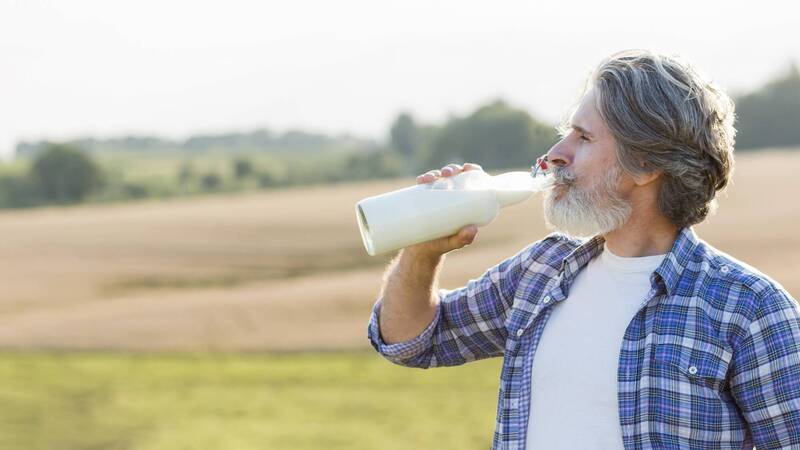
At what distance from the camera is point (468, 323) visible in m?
1.83

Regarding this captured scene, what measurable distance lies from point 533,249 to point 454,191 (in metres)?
0.20

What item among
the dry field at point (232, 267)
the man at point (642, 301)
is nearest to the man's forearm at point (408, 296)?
the man at point (642, 301)

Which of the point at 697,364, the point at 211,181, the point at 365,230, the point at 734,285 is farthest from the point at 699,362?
the point at 211,181

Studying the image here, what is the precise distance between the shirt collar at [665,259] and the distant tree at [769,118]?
1891cm

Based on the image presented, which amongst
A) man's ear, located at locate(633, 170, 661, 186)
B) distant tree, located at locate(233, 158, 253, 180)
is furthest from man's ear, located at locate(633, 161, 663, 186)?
distant tree, located at locate(233, 158, 253, 180)

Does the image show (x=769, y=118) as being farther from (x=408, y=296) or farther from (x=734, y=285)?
(x=734, y=285)

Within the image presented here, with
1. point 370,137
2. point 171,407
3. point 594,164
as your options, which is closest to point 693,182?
point 594,164

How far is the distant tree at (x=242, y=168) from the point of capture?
88.1ft

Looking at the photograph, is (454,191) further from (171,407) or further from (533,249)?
(171,407)

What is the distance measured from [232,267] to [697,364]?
32.2 feet

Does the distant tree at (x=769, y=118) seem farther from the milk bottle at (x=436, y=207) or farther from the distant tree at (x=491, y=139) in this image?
the milk bottle at (x=436, y=207)

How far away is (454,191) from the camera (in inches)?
66.5

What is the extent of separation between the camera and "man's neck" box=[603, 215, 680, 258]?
64.1 inches

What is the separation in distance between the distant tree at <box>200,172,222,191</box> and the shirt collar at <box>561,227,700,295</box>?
2292 cm
